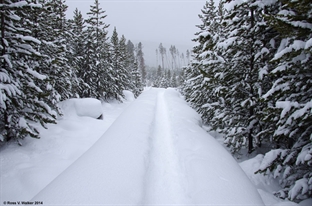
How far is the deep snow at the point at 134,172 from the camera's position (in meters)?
3.92

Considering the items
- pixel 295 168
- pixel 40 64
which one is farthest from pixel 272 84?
pixel 40 64

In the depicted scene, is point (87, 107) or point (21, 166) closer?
point (21, 166)

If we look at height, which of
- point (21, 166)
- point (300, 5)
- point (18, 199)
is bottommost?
point (18, 199)

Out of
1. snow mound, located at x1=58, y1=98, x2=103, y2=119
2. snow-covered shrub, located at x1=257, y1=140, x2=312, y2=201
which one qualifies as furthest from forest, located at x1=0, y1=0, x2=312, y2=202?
snow mound, located at x1=58, y1=98, x2=103, y2=119

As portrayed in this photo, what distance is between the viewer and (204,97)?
14961 millimetres

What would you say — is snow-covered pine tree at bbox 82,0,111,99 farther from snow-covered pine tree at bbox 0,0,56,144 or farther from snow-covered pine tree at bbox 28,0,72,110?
snow-covered pine tree at bbox 0,0,56,144

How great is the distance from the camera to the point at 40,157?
25.5ft

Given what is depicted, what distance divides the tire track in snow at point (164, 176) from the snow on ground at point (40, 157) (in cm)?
427

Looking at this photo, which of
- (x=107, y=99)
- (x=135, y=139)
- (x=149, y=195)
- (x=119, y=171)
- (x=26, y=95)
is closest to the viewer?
(x=149, y=195)

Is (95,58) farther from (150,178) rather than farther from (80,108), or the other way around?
(150,178)

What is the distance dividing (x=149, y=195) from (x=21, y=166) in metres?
6.15

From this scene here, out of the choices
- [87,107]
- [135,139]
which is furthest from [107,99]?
[135,139]

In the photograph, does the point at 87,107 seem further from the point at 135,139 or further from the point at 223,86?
the point at 223,86

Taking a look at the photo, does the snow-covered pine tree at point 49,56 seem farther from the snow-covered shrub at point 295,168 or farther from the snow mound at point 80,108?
the snow-covered shrub at point 295,168
